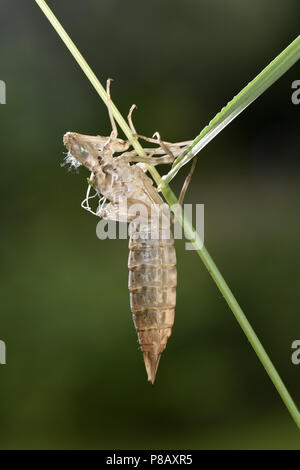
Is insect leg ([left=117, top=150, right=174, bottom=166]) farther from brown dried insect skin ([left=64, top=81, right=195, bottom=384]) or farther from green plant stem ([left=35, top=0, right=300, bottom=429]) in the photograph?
green plant stem ([left=35, top=0, right=300, bottom=429])

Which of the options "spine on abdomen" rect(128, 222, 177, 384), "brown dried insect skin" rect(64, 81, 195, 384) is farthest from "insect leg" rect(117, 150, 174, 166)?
"spine on abdomen" rect(128, 222, 177, 384)

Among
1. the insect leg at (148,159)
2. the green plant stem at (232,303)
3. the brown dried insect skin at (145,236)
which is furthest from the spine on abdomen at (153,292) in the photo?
the green plant stem at (232,303)

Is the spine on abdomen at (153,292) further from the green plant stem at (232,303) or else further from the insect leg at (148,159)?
the green plant stem at (232,303)

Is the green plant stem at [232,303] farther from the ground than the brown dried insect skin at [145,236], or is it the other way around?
the brown dried insect skin at [145,236]

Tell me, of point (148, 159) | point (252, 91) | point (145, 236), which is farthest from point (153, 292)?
point (252, 91)

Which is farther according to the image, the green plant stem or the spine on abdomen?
the spine on abdomen

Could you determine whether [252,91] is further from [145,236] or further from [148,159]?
[145,236]
